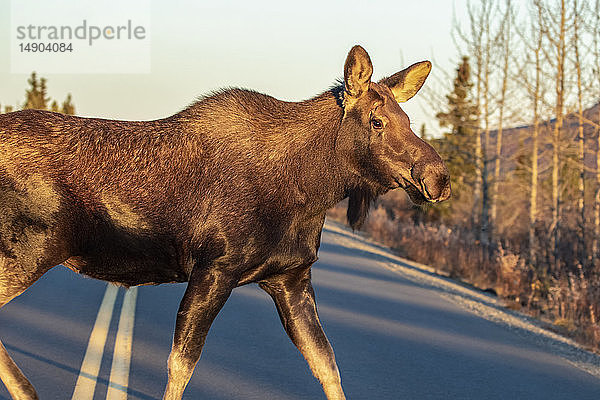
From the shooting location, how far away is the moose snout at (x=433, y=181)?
3799 millimetres

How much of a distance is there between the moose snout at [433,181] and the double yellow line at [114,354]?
3.24 m

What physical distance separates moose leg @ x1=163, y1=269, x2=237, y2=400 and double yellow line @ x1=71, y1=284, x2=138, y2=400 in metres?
2.24

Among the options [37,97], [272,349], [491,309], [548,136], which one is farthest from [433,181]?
[37,97]

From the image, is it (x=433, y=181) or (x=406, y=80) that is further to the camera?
(x=406, y=80)

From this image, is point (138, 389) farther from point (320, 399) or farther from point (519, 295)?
point (519, 295)

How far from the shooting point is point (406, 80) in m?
4.20

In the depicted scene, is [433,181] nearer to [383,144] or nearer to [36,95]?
[383,144]

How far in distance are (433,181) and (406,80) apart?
0.69 meters

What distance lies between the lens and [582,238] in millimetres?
12648

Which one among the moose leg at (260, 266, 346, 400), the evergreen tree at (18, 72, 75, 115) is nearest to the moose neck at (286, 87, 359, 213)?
the moose leg at (260, 266, 346, 400)

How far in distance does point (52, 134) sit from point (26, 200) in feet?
1.20

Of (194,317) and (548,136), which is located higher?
(548,136)

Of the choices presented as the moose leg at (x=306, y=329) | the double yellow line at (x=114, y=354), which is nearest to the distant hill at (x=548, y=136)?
the double yellow line at (x=114, y=354)

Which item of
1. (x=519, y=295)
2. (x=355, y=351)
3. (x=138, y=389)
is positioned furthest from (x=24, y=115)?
(x=519, y=295)
